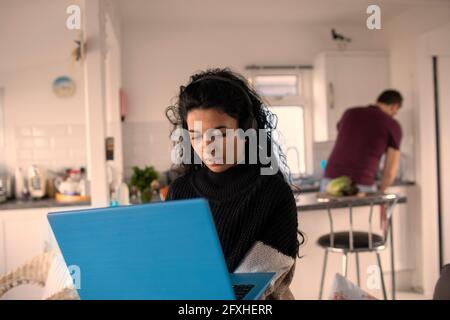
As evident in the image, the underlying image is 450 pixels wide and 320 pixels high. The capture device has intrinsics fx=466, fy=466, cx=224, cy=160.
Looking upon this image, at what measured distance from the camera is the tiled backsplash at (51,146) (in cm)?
380

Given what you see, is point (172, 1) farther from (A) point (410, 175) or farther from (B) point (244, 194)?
(B) point (244, 194)

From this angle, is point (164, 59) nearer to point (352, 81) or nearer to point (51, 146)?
point (51, 146)

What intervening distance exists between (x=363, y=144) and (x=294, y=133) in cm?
151

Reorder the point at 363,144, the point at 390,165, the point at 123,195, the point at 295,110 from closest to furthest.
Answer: the point at 123,195 → the point at 363,144 → the point at 390,165 → the point at 295,110

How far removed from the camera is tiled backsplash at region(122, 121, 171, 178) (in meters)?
4.06

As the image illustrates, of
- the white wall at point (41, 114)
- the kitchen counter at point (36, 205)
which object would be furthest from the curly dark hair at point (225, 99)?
the white wall at point (41, 114)

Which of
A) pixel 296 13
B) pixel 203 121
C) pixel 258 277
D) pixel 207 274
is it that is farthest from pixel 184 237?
pixel 296 13

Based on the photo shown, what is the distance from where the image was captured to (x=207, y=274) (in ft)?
1.64

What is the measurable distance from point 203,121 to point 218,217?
6.8 inches

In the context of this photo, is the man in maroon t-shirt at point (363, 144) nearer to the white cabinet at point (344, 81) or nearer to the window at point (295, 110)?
the white cabinet at point (344, 81)

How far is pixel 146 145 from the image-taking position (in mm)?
4082

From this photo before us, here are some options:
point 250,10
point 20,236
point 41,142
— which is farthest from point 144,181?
point 250,10

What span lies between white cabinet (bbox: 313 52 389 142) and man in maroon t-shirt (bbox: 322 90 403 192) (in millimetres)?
1103

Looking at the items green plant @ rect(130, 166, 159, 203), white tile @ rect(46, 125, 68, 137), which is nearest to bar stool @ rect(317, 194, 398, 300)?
green plant @ rect(130, 166, 159, 203)
